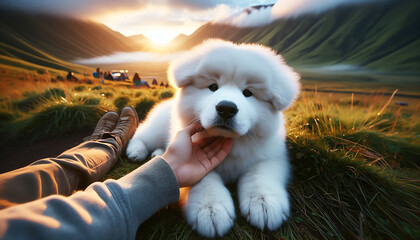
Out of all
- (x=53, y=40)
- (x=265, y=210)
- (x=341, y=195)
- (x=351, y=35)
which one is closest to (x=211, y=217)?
(x=265, y=210)

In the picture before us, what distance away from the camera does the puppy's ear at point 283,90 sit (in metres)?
1.40

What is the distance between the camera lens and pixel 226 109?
46.0 inches

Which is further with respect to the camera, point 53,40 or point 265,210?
point 53,40

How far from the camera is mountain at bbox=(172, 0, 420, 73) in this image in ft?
17.0

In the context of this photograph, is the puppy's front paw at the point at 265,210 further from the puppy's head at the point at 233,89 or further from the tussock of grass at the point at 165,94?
the tussock of grass at the point at 165,94

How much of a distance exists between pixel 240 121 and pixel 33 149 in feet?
11.5

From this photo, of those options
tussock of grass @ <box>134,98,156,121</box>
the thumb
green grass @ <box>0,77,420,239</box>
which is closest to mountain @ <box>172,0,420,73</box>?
tussock of grass @ <box>134,98,156,121</box>

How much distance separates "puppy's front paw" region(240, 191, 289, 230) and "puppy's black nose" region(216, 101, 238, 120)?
1.78 feet

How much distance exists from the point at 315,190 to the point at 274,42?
1162cm

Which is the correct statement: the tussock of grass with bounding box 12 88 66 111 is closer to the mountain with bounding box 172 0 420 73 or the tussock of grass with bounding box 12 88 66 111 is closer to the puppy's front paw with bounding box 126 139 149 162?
the puppy's front paw with bounding box 126 139 149 162

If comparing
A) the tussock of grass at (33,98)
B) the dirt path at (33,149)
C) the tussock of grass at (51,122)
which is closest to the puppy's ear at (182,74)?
the dirt path at (33,149)

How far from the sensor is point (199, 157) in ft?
4.93

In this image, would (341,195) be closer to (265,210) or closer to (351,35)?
(265,210)

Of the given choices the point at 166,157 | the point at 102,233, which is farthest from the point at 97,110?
the point at 102,233
